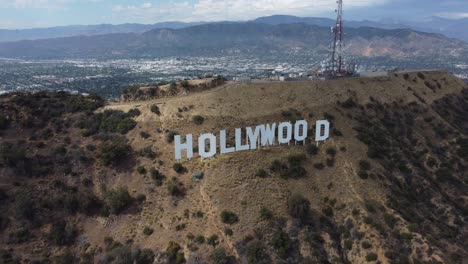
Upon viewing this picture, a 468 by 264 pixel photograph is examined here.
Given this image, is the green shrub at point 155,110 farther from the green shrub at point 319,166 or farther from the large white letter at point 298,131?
the green shrub at point 319,166

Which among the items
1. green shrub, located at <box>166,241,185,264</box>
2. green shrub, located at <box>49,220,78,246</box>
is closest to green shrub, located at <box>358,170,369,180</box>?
green shrub, located at <box>166,241,185,264</box>

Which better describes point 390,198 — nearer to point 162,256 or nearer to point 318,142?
point 318,142

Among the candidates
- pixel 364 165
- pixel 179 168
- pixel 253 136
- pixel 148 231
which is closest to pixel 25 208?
pixel 148 231

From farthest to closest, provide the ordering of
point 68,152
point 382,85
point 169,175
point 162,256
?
1. point 382,85
2. point 68,152
3. point 169,175
4. point 162,256

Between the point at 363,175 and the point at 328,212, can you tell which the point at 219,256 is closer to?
the point at 328,212

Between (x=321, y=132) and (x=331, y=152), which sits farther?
(x=321, y=132)

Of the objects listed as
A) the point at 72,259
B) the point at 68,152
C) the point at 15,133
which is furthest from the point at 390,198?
the point at 15,133
